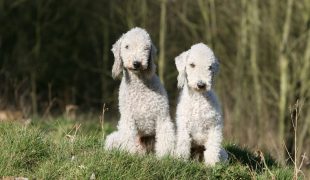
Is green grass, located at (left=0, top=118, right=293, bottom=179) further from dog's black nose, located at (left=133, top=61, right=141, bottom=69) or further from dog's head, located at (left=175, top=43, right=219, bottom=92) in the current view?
dog's black nose, located at (left=133, top=61, right=141, bottom=69)

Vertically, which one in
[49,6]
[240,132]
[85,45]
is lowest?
[240,132]

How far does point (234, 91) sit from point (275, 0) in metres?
2.88

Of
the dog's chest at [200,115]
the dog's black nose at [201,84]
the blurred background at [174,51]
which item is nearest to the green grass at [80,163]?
the dog's chest at [200,115]

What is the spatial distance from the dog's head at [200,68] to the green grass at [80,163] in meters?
0.81

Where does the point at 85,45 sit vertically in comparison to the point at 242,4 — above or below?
below

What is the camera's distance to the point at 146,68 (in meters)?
7.00

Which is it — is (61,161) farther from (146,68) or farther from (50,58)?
(50,58)

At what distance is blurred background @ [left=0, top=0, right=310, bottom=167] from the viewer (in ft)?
52.7

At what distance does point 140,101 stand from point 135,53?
55 centimetres

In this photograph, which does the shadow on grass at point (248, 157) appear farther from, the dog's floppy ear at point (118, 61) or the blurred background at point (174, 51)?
the blurred background at point (174, 51)

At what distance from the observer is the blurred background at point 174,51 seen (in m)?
16.1

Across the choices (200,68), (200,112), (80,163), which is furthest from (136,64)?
(80,163)

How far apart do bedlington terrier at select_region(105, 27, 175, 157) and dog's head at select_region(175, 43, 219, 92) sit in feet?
1.34

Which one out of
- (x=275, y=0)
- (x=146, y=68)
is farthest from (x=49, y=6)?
(x=146, y=68)
